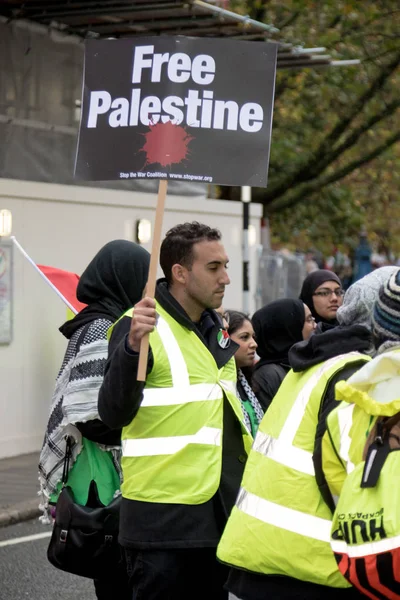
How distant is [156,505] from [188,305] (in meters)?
0.73

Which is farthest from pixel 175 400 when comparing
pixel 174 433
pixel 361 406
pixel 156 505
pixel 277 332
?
pixel 277 332

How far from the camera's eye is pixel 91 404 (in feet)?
15.8

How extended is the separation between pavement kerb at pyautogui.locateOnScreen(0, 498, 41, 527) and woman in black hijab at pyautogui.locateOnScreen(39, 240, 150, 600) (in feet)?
13.1

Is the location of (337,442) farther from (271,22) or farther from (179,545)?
(271,22)

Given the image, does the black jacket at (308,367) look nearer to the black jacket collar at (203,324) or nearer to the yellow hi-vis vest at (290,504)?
the yellow hi-vis vest at (290,504)

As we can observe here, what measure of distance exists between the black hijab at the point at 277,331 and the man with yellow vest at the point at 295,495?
3466 mm

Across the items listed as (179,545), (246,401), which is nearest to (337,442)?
(179,545)

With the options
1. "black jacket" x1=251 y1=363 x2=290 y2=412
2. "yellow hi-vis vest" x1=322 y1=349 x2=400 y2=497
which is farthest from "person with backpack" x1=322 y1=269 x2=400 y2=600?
"black jacket" x1=251 y1=363 x2=290 y2=412

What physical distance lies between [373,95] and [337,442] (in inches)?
624

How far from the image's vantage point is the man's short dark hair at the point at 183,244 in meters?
4.38

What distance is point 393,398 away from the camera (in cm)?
264

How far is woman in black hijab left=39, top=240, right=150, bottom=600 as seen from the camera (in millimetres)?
4875

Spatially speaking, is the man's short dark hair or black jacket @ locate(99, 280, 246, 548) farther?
the man's short dark hair

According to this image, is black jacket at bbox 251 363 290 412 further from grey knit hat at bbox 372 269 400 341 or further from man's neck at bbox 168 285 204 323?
grey knit hat at bbox 372 269 400 341
